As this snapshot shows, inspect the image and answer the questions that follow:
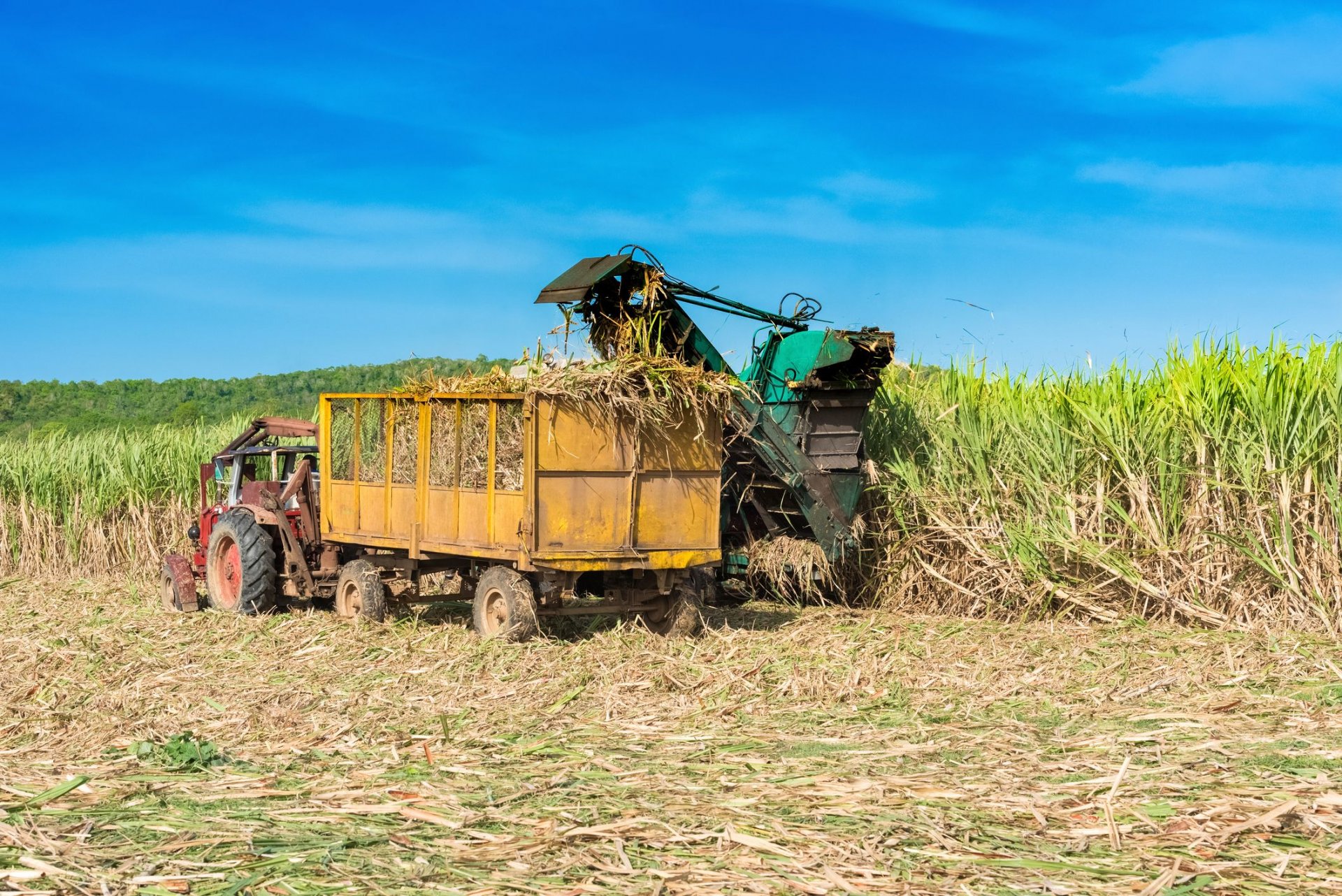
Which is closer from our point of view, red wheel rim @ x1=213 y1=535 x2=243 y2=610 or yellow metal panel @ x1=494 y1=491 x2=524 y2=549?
yellow metal panel @ x1=494 y1=491 x2=524 y2=549

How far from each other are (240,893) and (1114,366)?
32.9 feet

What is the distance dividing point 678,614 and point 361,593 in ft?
9.74

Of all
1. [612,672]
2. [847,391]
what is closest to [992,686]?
[612,672]

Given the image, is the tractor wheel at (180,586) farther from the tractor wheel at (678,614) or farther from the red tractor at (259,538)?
the tractor wheel at (678,614)

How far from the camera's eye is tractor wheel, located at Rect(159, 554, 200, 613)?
13.7m

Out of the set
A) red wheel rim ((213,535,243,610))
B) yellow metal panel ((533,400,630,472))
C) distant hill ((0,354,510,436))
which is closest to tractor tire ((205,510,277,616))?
red wheel rim ((213,535,243,610))

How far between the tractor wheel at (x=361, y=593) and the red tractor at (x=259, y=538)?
46 millimetres

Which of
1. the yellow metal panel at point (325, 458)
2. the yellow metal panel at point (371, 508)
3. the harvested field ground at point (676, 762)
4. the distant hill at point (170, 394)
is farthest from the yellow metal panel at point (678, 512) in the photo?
the distant hill at point (170, 394)

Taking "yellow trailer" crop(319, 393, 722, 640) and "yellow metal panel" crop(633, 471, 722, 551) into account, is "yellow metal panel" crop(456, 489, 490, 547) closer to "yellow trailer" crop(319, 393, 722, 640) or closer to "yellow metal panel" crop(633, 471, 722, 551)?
"yellow trailer" crop(319, 393, 722, 640)

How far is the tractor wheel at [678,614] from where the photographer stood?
11.3 meters

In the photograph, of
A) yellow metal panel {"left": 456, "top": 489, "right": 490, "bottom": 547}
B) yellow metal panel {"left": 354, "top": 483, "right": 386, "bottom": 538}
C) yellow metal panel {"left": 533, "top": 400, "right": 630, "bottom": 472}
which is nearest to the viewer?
yellow metal panel {"left": 533, "top": 400, "right": 630, "bottom": 472}

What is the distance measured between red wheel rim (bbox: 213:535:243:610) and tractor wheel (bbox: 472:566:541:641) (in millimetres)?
3551

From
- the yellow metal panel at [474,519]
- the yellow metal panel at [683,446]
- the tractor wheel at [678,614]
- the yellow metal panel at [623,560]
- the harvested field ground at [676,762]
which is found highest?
the yellow metal panel at [683,446]

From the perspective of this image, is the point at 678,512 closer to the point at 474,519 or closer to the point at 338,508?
the point at 474,519
